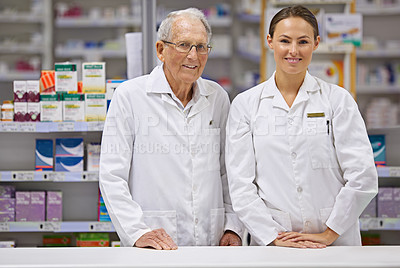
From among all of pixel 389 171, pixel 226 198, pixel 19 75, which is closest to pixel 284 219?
pixel 226 198

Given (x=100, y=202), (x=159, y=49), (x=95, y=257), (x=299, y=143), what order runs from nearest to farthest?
(x=95, y=257)
(x=299, y=143)
(x=159, y=49)
(x=100, y=202)

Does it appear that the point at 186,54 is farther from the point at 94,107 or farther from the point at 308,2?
the point at 308,2

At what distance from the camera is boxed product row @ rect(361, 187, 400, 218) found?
3.30 meters

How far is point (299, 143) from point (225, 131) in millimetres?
451

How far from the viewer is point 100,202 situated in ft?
9.95

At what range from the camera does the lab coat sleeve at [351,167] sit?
2.25m

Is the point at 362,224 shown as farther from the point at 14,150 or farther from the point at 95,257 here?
the point at 14,150

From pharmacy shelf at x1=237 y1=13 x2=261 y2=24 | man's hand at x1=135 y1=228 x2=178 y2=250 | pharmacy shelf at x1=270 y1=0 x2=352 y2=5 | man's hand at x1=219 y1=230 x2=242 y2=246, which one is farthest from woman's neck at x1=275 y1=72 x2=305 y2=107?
pharmacy shelf at x1=237 y1=13 x2=261 y2=24

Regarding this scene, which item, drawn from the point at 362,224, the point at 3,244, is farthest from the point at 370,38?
the point at 3,244

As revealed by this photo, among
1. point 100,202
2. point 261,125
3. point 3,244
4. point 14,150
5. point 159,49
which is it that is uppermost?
point 159,49


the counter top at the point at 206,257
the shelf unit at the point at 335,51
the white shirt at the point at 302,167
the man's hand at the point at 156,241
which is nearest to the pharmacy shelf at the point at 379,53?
the shelf unit at the point at 335,51

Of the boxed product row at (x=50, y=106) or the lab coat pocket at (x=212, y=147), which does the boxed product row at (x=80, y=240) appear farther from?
the lab coat pocket at (x=212, y=147)

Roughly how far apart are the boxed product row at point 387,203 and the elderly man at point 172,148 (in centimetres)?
119

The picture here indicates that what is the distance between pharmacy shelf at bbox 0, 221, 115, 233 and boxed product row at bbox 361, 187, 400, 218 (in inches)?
65.8
